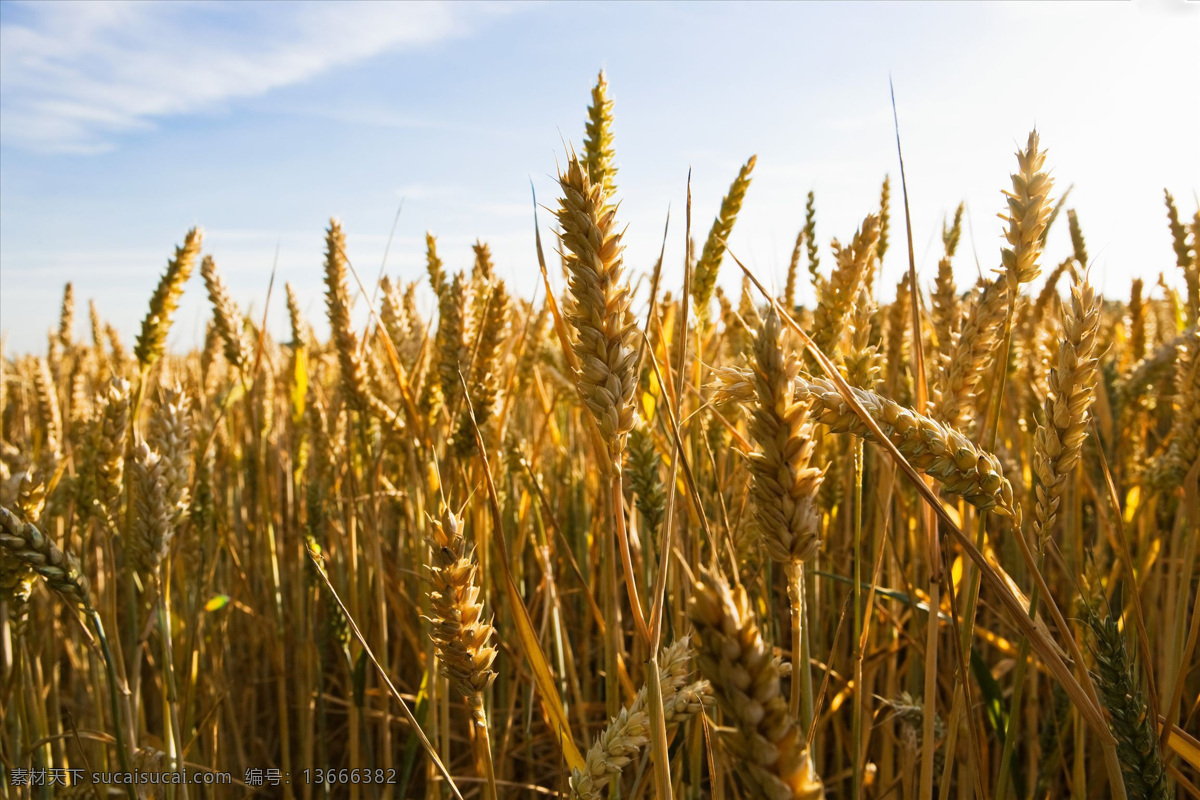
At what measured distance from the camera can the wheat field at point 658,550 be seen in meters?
0.65

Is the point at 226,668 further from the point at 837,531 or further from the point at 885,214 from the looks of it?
the point at 885,214

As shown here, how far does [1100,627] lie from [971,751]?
21 cm

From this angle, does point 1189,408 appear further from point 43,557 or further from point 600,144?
point 43,557

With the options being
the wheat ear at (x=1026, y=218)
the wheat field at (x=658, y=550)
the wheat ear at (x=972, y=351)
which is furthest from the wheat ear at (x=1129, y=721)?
the wheat ear at (x=1026, y=218)

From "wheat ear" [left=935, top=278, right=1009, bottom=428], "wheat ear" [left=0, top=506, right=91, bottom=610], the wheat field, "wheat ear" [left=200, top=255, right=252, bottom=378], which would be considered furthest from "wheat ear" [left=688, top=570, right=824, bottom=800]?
"wheat ear" [left=200, top=255, right=252, bottom=378]

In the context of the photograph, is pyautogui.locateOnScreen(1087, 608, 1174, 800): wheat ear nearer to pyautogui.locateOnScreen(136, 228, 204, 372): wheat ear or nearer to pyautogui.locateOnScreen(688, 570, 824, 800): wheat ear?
pyautogui.locateOnScreen(688, 570, 824, 800): wheat ear

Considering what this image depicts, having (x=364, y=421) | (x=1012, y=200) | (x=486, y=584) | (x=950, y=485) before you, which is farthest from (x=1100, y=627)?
(x=364, y=421)

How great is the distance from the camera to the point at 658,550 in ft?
4.29

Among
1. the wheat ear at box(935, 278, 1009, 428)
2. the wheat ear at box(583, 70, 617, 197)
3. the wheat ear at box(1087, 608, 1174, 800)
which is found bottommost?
the wheat ear at box(1087, 608, 1174, 800)

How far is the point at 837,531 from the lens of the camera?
6.68 feet

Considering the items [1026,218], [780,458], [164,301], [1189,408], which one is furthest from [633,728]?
[164,301]

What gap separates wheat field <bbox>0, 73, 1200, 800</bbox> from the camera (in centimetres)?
65

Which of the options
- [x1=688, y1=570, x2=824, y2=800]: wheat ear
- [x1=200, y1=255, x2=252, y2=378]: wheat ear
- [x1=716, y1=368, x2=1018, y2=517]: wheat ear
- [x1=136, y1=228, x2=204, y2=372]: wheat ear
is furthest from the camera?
[x1=200, y1=255, x2=252, y2=378]: wheat ear

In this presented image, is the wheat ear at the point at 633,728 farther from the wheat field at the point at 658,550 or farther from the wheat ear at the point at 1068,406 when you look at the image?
the wheat ear at the point at 1068,406
